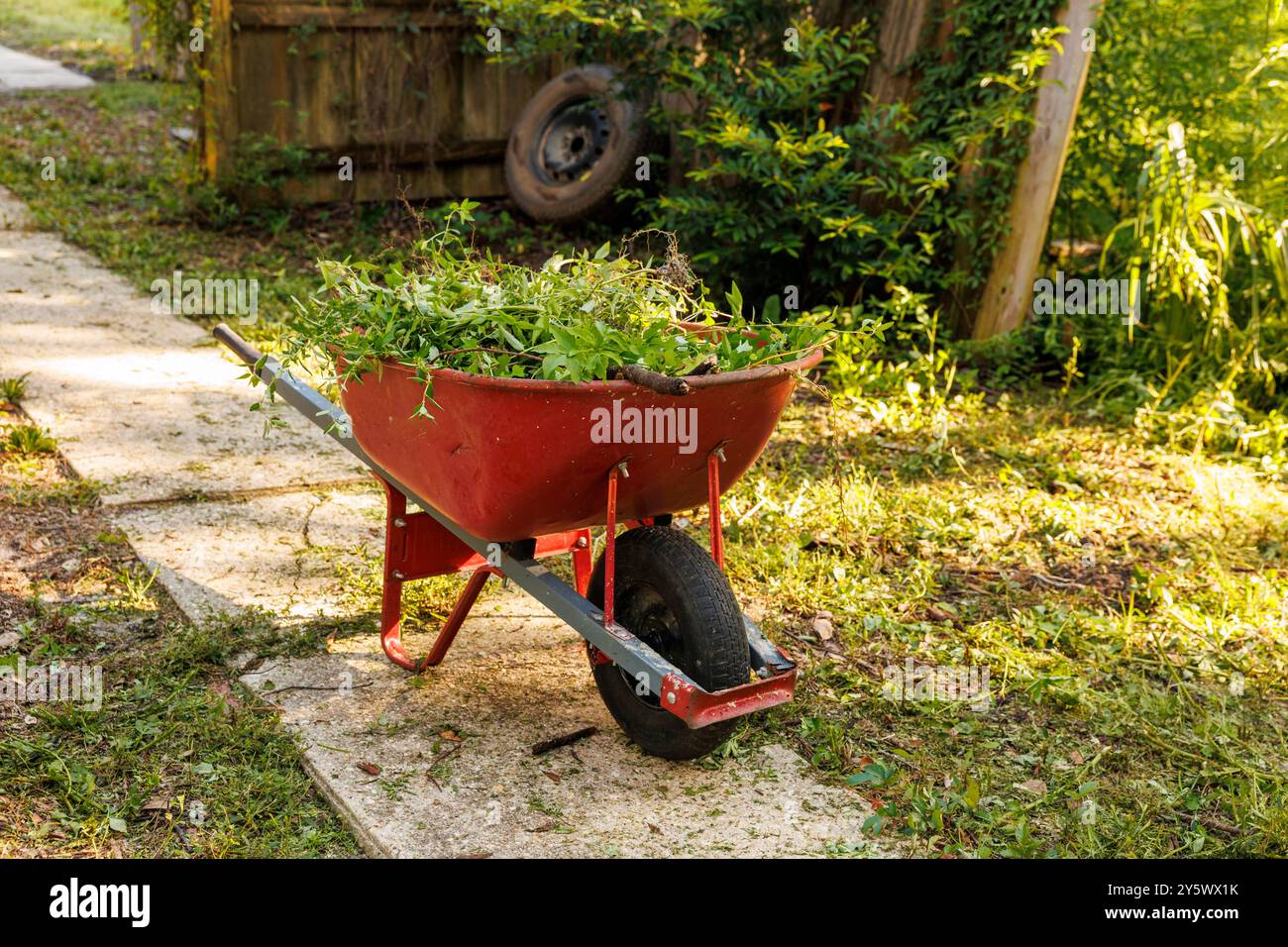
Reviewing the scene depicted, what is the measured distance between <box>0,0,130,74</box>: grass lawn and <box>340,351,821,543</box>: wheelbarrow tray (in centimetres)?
1055

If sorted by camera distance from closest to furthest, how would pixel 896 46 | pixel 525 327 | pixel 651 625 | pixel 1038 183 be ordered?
1. pixel 525 327
2. pixel 651 625
3. pixel 1038 183
4. pixel 896 46

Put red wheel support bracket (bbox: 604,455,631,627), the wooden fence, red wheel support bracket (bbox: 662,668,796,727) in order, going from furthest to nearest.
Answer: the wooden fence → red wheel support bracket (bbox: 604,455,631,627) → red wheel support bracket (bbox: 662,668,796,727)

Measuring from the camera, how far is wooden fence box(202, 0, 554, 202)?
282 inches

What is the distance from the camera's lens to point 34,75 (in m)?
11.7

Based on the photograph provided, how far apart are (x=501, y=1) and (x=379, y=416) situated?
4.07 m

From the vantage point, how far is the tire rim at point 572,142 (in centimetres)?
748

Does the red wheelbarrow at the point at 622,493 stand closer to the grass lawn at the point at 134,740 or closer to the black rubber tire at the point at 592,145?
the grass lawn at the point at 134,740

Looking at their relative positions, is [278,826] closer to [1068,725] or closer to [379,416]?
[379,416]

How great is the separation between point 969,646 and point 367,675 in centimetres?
165

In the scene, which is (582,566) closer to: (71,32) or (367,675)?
(367,675)

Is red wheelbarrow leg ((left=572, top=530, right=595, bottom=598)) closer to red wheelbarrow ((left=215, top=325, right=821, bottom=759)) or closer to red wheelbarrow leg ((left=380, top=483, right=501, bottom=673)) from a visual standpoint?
red wheelbarrow leg ((left=380, top=483, right=501, bottom=673))

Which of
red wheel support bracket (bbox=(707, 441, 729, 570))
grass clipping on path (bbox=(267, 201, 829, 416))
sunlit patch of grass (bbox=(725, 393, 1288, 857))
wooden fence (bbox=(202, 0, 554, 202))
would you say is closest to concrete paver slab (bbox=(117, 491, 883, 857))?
sunlit patch of grass (bbox=(725, 393, 1288, 857))

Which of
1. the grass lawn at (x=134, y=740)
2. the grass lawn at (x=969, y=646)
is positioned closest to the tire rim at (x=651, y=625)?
the grass lawn at (x=969, y=646)

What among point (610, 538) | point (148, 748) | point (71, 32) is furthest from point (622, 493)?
point (71, 32)
